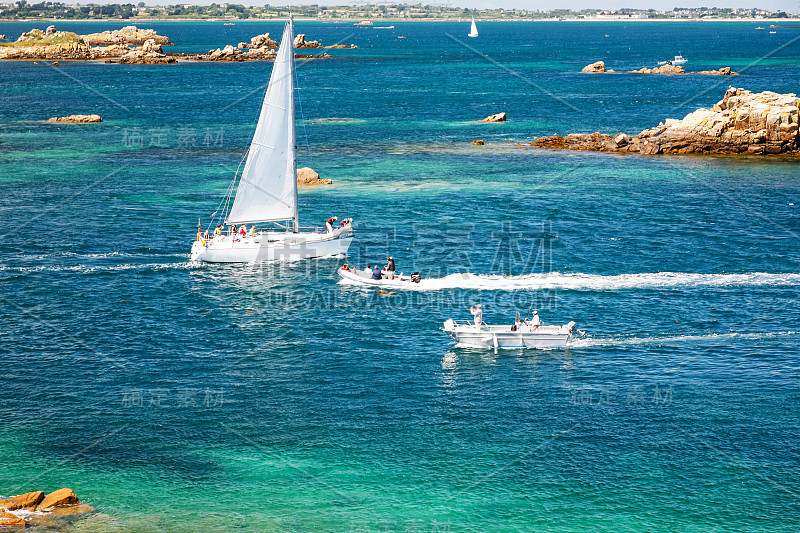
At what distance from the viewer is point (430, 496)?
4378 cm

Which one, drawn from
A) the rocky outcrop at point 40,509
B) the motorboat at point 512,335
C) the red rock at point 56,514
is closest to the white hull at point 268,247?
the motorboat at point 512,335

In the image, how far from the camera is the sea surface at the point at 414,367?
43688mm

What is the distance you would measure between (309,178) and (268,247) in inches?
1381

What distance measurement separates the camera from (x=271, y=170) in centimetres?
8294

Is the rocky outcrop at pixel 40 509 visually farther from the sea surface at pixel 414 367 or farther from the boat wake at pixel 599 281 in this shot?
the boat wake at pixel 599 281

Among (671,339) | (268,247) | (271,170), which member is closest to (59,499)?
(268,247)

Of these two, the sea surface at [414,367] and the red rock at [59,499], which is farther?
the sea surface at [414,367]

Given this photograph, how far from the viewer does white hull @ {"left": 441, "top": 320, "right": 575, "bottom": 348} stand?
61.0 m

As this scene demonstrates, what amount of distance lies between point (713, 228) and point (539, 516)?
201ft

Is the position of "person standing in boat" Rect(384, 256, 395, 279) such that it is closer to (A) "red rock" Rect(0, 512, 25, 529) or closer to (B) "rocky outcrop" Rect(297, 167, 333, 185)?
(A) "red rock" Rect(0, 512, 25, 529)

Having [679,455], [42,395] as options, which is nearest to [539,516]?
[679,455]

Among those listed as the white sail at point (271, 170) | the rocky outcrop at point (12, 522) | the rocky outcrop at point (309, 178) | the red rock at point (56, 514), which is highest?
the white sail at point (271, 170)

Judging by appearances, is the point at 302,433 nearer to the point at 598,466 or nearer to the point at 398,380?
the point at 398,380

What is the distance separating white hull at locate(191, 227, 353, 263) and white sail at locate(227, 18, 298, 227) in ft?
6.55
